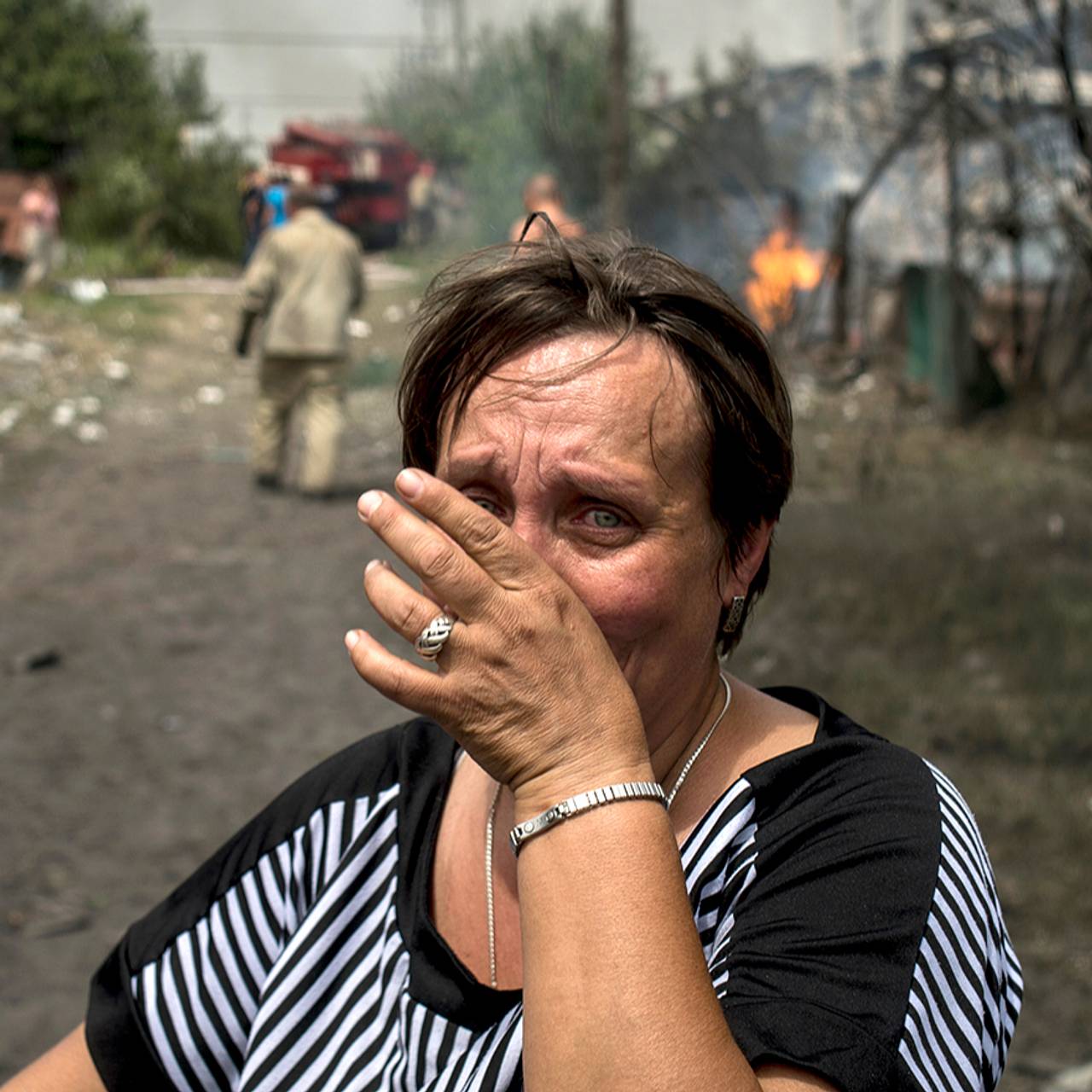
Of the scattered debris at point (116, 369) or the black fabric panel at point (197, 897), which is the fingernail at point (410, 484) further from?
the scattered debris at point (116, 369)

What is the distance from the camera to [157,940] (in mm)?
1709

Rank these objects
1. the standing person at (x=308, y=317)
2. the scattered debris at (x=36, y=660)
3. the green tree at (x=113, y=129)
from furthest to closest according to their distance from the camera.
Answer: the green tree at (x=113, y=129), the standing person at (x=308, y=317), the scattered debris at (x=36, y=660)

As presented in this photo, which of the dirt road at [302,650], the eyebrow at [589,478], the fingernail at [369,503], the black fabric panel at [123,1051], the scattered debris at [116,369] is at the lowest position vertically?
the dirt road at [302,650]

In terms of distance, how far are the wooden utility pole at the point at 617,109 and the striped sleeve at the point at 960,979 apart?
37.5ft

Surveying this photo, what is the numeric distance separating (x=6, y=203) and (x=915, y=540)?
1724 centimetres

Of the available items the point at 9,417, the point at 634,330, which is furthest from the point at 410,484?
the point at 9,417

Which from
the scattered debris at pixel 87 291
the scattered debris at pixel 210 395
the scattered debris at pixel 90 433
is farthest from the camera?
the scattered debris at pixel 87 291

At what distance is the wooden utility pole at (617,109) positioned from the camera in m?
12.4

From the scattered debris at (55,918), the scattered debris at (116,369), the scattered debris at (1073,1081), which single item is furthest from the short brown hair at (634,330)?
the scattered debris at (116,369)

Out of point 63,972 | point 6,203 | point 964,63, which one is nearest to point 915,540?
point 964,63

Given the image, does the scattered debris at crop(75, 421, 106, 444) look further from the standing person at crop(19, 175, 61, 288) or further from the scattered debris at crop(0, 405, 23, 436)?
the standing person at crop(19, 175, 61, 288)

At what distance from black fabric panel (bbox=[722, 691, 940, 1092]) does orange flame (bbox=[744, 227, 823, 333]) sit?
11.6 metres

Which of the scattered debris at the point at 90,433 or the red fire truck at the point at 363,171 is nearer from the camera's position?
the scattered debris at the point at 90,433

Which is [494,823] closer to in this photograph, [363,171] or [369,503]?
[369,503]
